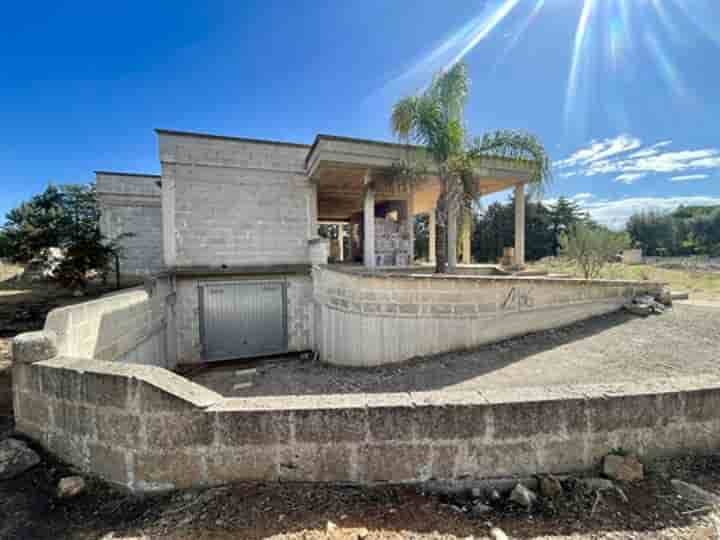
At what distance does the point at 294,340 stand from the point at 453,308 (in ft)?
16.0

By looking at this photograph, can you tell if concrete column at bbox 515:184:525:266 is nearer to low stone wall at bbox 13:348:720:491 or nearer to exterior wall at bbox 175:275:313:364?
exterior wall at bbox 175:275:313:364

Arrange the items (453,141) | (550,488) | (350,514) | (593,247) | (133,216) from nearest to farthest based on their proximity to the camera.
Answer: (350,514)
(550,488)
(453,141)
(593,247)
(133,216)

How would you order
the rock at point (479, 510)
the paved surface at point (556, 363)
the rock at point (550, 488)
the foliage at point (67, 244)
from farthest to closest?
1. the foliage at point (67, 244)
2. the paved surface at point (556, 363)
3. the rock at point (550, 488)
4. the rock at point (479, 510)

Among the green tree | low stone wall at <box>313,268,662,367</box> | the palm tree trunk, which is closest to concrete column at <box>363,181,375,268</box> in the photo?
the palm tree trunk

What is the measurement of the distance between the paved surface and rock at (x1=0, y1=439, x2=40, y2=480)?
10.4 ft

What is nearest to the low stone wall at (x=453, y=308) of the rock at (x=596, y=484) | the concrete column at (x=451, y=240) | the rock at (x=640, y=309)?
the rock at (x=640, y=309)

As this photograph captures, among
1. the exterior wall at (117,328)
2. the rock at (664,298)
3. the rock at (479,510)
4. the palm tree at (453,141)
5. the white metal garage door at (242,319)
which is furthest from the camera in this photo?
the white metal garage door at (242,319)

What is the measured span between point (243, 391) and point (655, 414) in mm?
5555

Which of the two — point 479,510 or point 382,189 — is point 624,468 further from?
point 382,189

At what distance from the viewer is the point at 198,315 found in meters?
7.50

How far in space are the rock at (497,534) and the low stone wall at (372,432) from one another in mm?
329

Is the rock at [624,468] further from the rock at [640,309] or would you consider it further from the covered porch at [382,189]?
the covered porch at [382,189]

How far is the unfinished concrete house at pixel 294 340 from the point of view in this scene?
182 centimetres

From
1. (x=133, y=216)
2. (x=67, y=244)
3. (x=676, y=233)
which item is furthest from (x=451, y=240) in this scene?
(x=676, y=233)
